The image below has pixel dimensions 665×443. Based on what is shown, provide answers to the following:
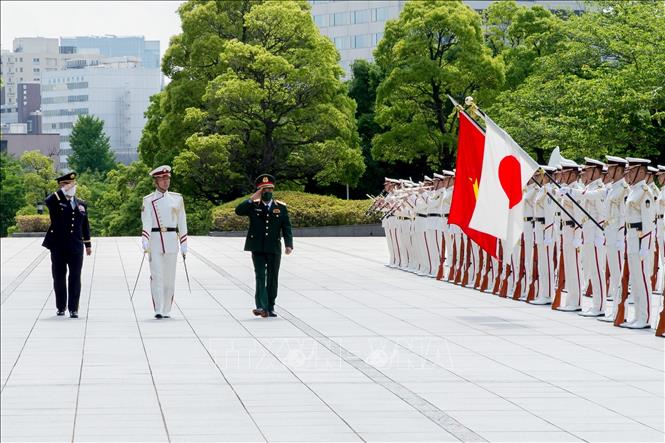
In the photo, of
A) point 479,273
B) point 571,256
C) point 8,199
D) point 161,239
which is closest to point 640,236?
point 571,256

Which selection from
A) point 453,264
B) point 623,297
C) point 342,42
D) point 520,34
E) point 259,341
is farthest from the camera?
point 342,42

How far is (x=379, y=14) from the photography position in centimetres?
13025

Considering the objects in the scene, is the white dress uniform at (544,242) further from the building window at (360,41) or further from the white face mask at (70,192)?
the building window at (360,41)

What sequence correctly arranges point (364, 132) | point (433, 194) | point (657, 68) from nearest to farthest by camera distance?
point (433, 194)
point (657, 68)
point (364, 132)

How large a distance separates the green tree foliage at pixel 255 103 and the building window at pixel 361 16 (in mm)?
78823

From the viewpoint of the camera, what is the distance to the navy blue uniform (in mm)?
16344

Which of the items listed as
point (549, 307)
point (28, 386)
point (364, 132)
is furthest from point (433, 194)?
point (364, 132)

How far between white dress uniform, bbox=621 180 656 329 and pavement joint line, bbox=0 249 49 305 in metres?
9.01

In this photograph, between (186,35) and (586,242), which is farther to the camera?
(186,35)

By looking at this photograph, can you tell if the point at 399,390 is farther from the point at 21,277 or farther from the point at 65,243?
the point at 21,277

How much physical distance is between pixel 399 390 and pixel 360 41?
123686mm

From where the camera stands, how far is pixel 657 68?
32.3 metres

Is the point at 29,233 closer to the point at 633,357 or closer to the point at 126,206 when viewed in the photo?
the point at 126,206

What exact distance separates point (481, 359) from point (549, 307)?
6.10m
